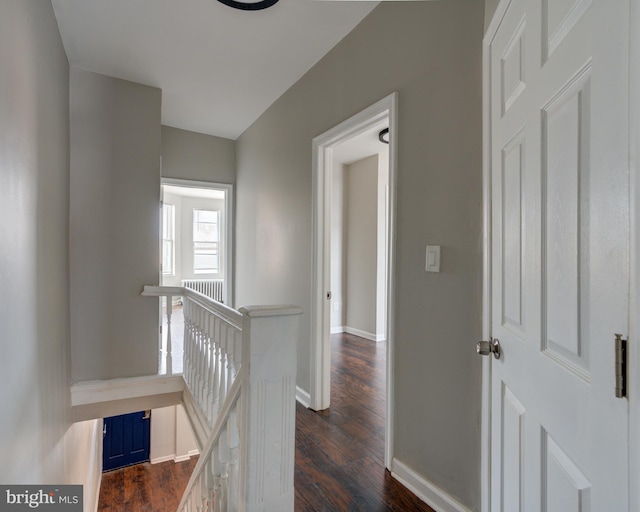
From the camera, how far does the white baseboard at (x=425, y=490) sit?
1.48 metres

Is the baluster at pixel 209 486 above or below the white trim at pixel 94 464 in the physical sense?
above

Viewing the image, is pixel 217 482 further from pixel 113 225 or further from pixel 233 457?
pixel 113 225

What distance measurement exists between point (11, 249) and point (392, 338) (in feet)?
5.84

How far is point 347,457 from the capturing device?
1.96m

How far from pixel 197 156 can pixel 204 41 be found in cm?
181

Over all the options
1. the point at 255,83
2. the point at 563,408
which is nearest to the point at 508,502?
the point at 563,408

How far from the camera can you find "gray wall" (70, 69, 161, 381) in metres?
2.70

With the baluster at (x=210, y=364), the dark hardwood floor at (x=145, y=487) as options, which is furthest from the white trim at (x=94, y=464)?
the baluster at (x=210, y=364)

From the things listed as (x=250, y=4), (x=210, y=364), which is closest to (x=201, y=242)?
(x=210, y=364)

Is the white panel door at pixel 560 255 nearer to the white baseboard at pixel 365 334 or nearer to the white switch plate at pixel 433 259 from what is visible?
the white switch plate at pixel 433 259

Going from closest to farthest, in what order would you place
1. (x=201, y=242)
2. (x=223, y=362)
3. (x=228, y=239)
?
(x=223, y=362) → (x=228, y=239) → (x=201, y=242)

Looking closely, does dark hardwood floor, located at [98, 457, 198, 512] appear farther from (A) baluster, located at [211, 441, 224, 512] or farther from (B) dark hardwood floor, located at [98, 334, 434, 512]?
(A) baluster, located at [211, 441, 224, 512]

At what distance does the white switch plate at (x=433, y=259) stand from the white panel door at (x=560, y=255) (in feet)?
1.43

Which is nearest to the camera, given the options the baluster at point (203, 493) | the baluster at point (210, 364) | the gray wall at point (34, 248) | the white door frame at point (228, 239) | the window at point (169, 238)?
the gray wall at point (34, 248)
